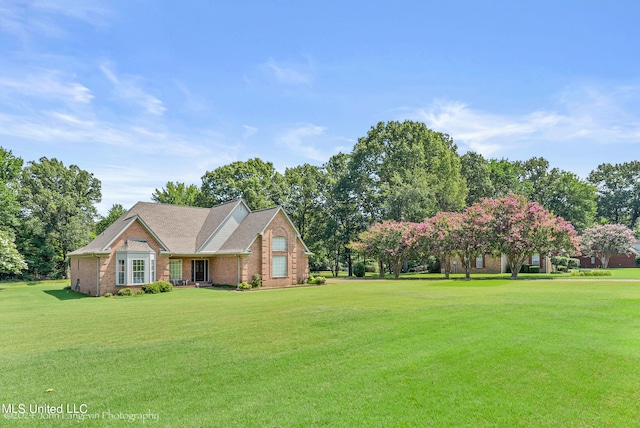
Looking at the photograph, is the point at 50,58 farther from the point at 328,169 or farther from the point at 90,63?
the point at 328,169

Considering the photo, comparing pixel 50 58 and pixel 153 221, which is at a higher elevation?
pixel 50 58

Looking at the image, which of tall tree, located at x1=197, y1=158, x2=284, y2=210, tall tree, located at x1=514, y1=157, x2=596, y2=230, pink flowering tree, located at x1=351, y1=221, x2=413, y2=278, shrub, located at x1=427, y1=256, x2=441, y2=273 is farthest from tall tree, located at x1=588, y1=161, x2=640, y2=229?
tall tree, located at x1=197, y1=158, x2=284, y2=210

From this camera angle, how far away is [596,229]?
49750 millimetres

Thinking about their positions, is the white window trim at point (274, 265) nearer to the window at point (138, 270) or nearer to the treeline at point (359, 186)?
the window at point (138, 270)

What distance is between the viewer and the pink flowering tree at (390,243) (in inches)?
1384

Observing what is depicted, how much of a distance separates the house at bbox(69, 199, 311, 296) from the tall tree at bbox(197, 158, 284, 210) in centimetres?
1184

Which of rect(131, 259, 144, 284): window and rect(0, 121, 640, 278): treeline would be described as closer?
rect(131, 259, 144, 284): window

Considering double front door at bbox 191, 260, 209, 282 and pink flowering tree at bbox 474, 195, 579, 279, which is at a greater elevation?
pink flowering tree at bbox 474, 195, 579, 279

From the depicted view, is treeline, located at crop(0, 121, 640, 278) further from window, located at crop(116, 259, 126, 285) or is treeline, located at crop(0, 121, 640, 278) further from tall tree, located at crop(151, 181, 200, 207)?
window, located at crop(116, 259, 126, 285)

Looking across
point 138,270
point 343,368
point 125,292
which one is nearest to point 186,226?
point 138,270

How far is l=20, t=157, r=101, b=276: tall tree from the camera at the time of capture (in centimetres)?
4183

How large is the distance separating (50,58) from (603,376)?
19710mm

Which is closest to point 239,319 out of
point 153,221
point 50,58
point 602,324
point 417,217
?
point 602,324

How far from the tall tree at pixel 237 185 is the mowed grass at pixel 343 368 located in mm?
33942
